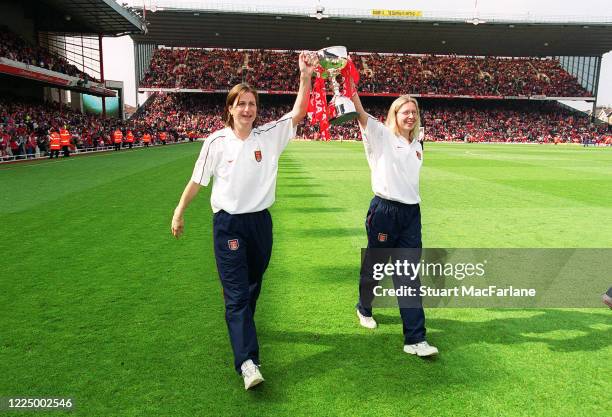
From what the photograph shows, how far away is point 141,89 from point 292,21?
20989 millimetres

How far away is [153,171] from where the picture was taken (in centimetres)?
1666

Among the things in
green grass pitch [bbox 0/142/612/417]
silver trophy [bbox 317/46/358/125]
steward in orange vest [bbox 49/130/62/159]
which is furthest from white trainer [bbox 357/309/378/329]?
steward in orange vest [bbox 49/130/62/159]

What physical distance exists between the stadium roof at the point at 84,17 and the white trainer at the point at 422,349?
115ft

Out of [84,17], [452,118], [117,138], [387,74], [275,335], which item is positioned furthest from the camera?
[387,74]

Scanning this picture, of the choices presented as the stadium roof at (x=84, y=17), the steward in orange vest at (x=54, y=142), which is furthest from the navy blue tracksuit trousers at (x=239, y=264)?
the stadium roof at (x=84, y=17)

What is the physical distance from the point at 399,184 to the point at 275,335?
1.58 metres

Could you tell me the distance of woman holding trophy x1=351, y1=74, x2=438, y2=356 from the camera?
11.5 ft

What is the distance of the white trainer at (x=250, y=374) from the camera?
9.54ft

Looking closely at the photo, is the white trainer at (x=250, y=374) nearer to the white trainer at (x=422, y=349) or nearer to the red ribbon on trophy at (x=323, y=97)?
the white trainer at (x=422, y=349)

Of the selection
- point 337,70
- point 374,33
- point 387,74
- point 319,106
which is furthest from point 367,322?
point 387,74

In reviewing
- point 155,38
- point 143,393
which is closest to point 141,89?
point 155,38

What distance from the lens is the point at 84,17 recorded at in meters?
35.8

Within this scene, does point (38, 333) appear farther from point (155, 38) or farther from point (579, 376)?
point (155, 38)

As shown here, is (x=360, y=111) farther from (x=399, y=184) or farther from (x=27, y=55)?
(x=27, y=55)
